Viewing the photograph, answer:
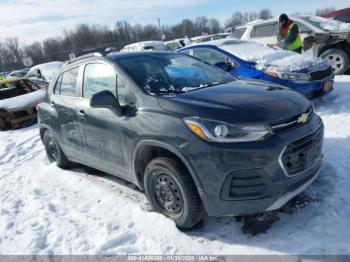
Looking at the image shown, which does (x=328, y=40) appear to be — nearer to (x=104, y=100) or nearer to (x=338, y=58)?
(x=338, y=58)

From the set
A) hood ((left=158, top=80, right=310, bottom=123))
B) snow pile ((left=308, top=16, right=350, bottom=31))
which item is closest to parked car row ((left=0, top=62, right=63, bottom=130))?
hood ((left=158, top=80, right=310, bottom=123))

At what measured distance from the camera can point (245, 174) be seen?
2.78 meters

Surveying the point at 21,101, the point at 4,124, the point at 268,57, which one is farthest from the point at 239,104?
the point at 4,124

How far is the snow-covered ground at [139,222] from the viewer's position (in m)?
3.06

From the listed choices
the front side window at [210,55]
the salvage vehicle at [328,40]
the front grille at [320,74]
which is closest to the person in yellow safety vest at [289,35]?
the salvage vehicle at [328,40]

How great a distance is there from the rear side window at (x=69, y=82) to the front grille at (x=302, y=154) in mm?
3001

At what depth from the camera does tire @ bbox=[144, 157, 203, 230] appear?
10.2ft

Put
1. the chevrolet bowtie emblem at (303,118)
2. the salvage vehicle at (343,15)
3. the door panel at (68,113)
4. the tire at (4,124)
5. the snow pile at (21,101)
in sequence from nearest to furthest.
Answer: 1. the chevrolet bowtie emblem at (303,118)
2. the door panel at (68,113)
3. the snow pile at (21,101)
4. the tire at (4,124)
5. the salvage vehicle at (343,15)

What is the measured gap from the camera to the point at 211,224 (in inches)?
135

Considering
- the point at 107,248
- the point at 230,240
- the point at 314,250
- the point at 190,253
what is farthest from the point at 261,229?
the point at 107,248

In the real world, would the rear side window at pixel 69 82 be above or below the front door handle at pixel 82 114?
above

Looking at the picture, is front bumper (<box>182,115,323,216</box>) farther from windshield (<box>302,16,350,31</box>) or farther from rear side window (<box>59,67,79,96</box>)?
windshield (<box>302,16,350,31</box>)

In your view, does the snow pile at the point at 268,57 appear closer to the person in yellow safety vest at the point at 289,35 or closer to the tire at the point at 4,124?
the person in yellow safety vest at the point at 289,35

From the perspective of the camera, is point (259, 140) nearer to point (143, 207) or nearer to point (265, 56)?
point (143, 207)
